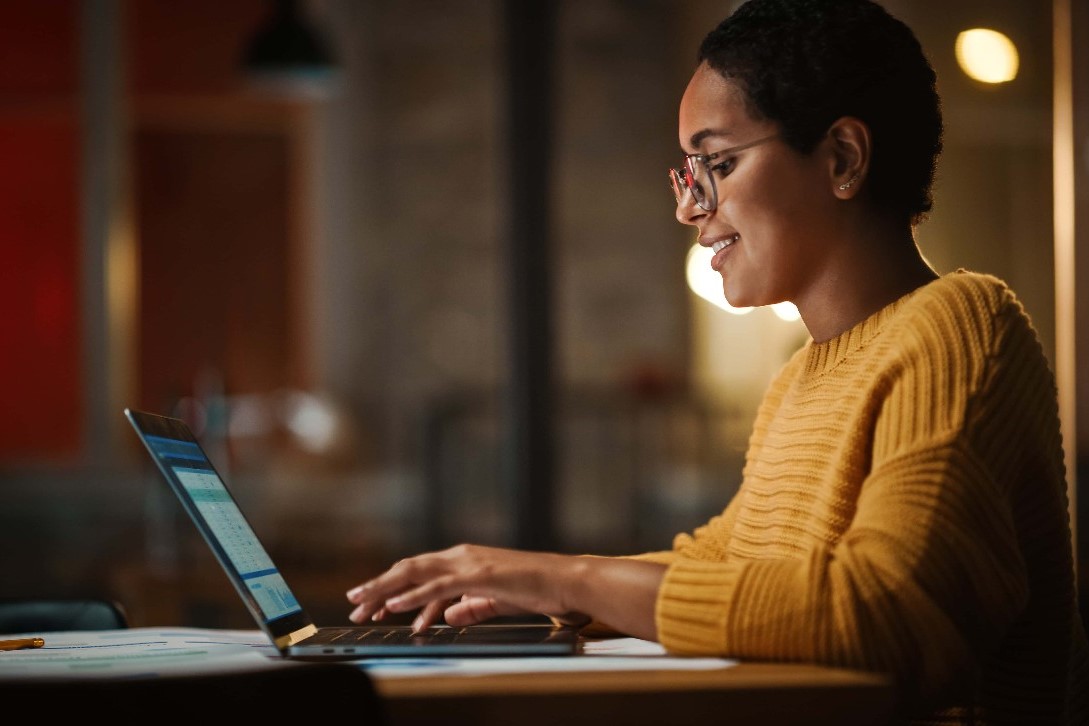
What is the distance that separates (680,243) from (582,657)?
197 inches

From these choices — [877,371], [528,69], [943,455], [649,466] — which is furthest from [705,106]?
[649,466]

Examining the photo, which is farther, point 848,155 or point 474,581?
point 848,155

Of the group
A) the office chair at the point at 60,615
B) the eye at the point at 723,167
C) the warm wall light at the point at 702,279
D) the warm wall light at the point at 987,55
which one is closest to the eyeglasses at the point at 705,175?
the eye at the point at 723,167

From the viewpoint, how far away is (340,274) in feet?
19.8

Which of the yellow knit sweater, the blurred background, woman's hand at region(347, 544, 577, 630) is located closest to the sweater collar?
the yellow knit sweater

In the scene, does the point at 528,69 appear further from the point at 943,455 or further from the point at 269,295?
the point at 943,455

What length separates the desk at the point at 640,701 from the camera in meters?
0.93

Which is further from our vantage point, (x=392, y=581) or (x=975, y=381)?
(x=392, y=581)

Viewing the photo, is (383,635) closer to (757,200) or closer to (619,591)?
(619,591)

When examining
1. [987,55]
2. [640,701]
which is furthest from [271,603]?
[987,55]

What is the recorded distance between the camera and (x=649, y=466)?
19.4 ft

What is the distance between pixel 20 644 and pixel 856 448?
84 centimetres

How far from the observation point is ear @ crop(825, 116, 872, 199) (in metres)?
1.27

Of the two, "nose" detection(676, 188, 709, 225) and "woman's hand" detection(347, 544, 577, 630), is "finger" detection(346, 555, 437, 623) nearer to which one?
"woman's hand" detection(347, 544, 577, 630)
